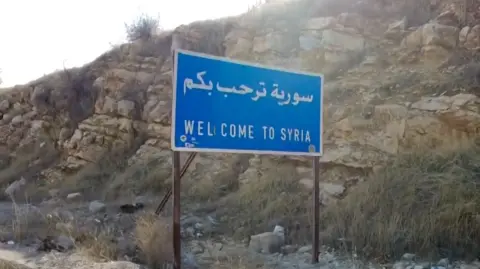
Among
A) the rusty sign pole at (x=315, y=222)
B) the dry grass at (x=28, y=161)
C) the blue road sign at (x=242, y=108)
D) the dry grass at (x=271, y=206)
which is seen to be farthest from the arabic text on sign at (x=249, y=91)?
the dry grass at (x=28, y=161)

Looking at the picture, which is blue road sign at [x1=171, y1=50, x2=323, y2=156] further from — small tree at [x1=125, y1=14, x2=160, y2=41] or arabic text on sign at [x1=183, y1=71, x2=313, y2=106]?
small tree at [x1=125, y1=14, x2=160, y2=41]

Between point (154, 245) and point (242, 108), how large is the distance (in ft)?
5.22

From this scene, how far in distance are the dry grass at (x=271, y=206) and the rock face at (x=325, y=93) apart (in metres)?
0.39

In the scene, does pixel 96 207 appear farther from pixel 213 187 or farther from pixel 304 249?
pixel 304 249

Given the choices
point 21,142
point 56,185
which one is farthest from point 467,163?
point 21,142

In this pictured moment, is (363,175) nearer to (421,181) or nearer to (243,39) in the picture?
(421,181)

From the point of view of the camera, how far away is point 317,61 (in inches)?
404

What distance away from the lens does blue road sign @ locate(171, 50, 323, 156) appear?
427 cm

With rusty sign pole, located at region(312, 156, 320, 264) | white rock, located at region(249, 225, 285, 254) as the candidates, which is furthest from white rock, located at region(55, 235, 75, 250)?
rusty sign pole, located at region(312, 156, 320, 264)

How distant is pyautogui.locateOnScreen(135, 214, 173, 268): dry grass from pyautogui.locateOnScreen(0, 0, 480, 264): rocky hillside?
125 inches

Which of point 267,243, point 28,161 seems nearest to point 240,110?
point 267,243

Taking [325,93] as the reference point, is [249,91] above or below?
below

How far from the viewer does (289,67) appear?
418 inches

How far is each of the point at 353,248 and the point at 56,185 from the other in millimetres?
10739
